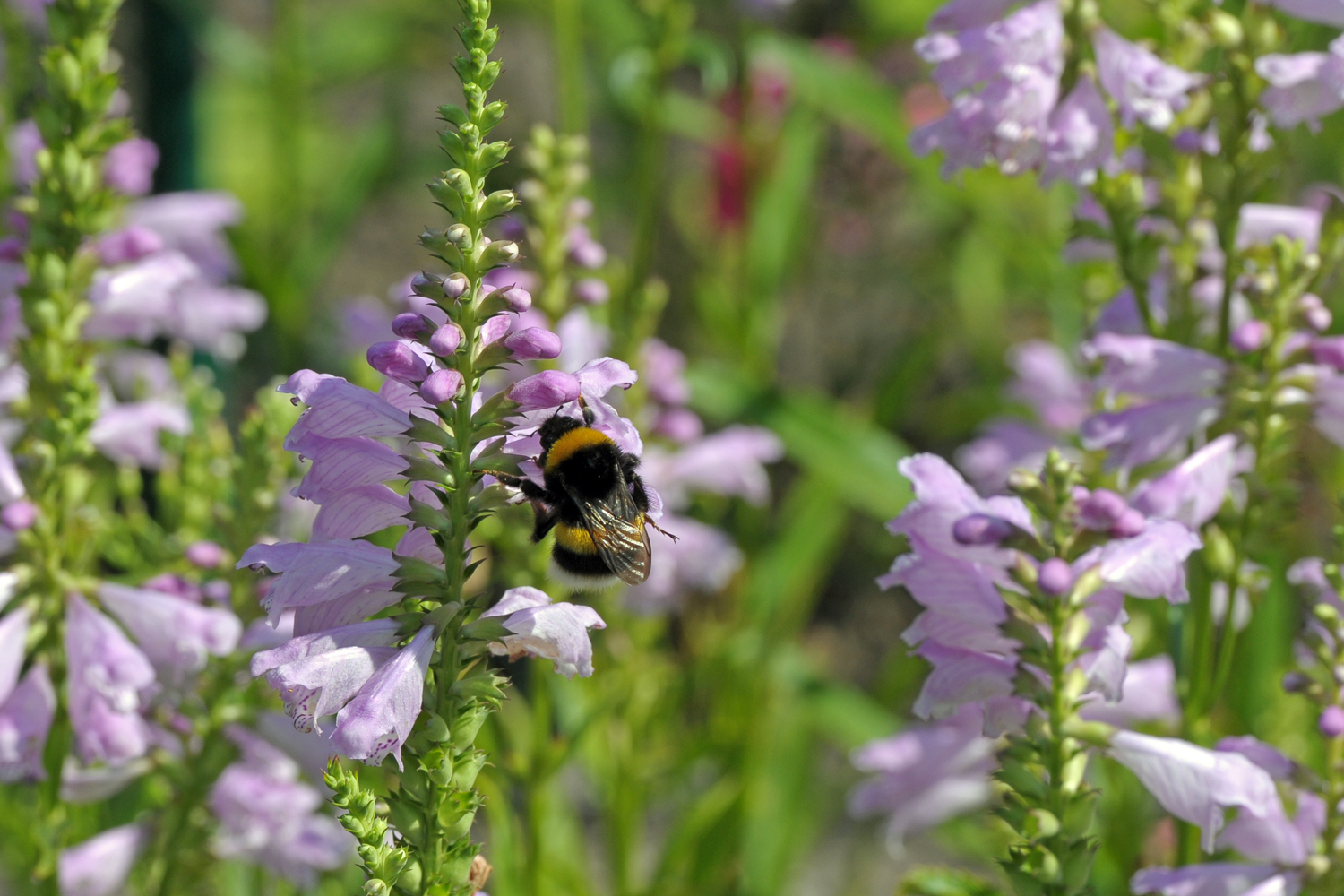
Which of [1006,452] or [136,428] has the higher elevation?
[136,428]

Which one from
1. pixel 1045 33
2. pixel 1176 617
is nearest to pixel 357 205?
pixel 1045 33

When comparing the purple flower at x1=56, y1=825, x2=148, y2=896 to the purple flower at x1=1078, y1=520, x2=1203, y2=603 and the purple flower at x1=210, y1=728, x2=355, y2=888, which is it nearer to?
the purple flower at x1=210, y1=728, x2=355, y2=888

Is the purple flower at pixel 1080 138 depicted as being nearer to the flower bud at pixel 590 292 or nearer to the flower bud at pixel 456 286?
the flower bud at pixel 590 292

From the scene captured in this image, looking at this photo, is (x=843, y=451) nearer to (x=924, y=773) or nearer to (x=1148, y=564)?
(x=924, y=773)

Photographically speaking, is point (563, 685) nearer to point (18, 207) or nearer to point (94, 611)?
point (94, 611)

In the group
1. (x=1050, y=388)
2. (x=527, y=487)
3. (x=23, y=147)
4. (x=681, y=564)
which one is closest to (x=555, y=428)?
(x=527, y=487)

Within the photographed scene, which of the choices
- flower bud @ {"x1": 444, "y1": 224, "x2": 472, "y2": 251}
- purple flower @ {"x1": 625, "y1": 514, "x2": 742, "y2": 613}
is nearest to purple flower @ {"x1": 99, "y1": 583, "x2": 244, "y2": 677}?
flower bud @ {"x1": 444, "y1": 224, "x2": 472, "y2": 251}
